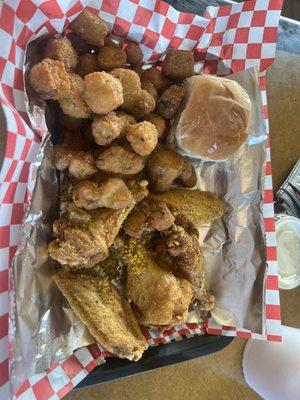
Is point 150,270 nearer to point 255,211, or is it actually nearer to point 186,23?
point 255,211

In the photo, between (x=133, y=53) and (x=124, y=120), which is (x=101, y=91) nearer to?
(x=124, y=120)

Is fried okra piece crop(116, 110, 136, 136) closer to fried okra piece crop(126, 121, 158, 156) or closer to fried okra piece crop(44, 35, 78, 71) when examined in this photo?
fried okra piece crop(126, 121, 158, 156)

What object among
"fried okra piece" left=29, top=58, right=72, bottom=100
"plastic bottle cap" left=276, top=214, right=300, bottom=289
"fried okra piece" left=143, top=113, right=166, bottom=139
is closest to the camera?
"fried okra piece" left=29, top=58, right=72, bottom=100

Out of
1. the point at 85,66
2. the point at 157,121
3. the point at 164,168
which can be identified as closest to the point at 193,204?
the point at 164,168

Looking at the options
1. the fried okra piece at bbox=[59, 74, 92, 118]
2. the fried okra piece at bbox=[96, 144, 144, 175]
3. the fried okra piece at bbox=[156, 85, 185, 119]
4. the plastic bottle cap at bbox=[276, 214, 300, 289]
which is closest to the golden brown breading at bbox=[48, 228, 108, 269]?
the fried okra piece at bbox=[96, 144, 144, 175]

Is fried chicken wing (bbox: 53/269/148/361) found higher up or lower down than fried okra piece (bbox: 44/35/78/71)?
lower down
